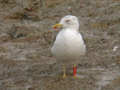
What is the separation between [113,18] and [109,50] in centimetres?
300

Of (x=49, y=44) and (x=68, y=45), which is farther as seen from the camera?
(x=49, y=44)

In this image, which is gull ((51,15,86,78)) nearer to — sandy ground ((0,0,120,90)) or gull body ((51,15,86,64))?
gull body ((51,15,86,64))

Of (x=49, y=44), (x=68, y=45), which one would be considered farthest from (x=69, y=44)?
(x=49, y=44)

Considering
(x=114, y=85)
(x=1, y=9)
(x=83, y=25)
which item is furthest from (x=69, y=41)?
(x=1, y=9)

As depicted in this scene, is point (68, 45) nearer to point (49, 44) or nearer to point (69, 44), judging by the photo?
point (69, 44)

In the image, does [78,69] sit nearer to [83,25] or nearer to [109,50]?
[109,50]

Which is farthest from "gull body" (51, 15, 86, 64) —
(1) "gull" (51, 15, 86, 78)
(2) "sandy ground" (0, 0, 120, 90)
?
(2) "sandy ground" (0, 0, 120, 90)

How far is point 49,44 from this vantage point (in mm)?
11344

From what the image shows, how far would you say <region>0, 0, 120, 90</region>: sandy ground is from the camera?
8227 mm

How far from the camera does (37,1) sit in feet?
53.1

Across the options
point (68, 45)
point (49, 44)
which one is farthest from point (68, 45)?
A: point (49, 44)

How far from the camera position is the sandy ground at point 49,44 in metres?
8.23

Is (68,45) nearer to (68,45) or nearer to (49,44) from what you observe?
(68,45)

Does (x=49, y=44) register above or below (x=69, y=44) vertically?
below
